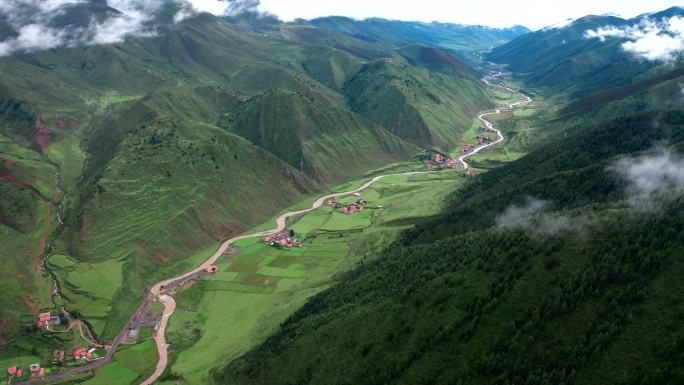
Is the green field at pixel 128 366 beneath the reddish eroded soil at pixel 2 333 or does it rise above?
beneath

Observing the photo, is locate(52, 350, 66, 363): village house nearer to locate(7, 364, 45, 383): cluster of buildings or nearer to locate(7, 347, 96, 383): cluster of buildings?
locate(7, 347, 96, 383): cluster of buildings

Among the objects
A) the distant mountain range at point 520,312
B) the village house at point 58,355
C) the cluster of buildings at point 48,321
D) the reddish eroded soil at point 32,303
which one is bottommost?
the village house at point 58,355

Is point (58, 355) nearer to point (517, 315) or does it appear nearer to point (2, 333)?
point (2, 333)

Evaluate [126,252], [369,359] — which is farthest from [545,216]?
[126,252]

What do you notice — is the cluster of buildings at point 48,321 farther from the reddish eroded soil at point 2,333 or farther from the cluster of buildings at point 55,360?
the cluster of buildings at point 55,360

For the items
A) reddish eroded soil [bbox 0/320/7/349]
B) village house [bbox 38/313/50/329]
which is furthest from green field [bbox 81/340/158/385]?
reddish eroded soil [bbox 0/320/7/349]

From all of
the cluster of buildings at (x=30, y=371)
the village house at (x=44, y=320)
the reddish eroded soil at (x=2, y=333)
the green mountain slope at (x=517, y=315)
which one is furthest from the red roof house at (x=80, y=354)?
the green mountain slope at (x=517, y=315)

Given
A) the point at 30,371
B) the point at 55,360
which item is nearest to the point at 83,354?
the point at 55,360

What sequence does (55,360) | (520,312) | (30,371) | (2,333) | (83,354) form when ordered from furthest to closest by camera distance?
(2,333) < (83,354) < (55,360) < (30,371) < (520,312)

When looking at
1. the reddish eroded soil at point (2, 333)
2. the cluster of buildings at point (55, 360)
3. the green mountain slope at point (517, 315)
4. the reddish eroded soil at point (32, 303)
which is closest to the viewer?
the green mountain slope at point (517, 315)

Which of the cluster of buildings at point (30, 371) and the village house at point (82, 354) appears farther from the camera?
the village house at point (82, 354)
